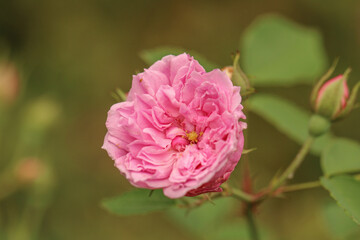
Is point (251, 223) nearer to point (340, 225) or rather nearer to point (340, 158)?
point (340, 158)

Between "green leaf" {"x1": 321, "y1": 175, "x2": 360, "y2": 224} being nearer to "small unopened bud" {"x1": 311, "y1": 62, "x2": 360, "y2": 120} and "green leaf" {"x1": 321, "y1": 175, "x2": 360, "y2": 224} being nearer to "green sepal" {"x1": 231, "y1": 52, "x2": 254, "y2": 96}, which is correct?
"small unopened bud" {"x1": 311, "y1": 62, "x2": 360, "y2": 120}

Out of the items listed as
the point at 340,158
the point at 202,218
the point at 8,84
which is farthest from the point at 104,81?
the point at 340,158

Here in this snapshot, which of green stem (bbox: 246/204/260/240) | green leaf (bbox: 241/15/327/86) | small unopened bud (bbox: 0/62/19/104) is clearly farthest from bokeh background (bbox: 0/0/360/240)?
green stem (bbox: 246/204/260/240)

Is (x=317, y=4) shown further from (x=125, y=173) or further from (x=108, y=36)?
(x=125, y=173)

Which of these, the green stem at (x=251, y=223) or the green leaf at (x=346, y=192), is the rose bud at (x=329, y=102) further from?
the green stem at (x=251, y=223)

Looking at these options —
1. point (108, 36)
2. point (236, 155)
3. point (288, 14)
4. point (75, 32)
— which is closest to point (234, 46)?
point (288, 14)

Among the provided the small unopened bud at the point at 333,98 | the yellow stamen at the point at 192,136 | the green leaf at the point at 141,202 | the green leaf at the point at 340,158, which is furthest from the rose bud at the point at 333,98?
the green leaf at the point at 141,202
